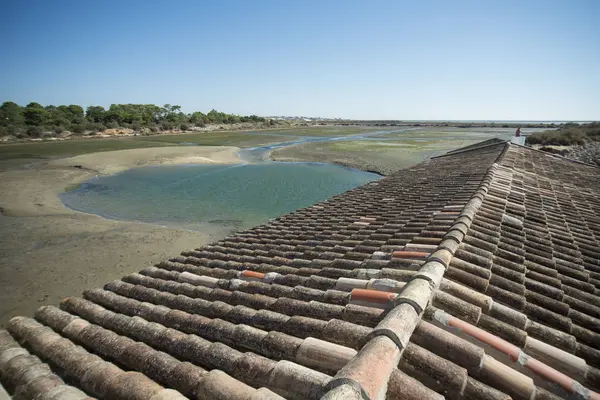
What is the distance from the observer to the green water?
16.0 m

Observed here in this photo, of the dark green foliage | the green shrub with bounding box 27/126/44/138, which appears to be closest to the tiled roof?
the dark green foliage

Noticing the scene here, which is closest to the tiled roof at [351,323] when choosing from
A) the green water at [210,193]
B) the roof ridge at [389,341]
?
the roof ridge at [389,341]

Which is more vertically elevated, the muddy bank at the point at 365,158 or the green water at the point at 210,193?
the muddy bank at the point at 365,158

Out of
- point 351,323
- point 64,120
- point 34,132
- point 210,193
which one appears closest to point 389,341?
point 351,323

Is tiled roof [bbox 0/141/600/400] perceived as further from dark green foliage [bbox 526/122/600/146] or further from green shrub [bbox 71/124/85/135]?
green shrub [bbox 71/124/85/135]

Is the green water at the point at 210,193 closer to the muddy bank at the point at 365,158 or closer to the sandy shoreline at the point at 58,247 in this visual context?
the sandy shoreline at the point at 58,247

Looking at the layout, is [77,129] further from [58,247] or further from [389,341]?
[389,341]

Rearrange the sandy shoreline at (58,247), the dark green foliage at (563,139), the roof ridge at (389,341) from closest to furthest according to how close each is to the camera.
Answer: the roof ridge at (389,341), the sandy shoreline at (58,247), the dark green foliage at (563,139)

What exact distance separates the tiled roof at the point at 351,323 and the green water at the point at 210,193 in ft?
34.6

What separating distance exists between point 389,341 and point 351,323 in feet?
1.39

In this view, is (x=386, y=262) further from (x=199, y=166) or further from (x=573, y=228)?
(x=199, y=166)

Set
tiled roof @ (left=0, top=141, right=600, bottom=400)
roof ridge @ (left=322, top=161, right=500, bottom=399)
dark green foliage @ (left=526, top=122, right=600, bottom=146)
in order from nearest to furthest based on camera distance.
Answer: roof ridge @ (left=322, top=161, right=500, bottom=399) < tiled roof @ (left=0, top=141, right=600, bottom=400) < dark green foliage @ (left=526, top=122, right=600, bottom=146)

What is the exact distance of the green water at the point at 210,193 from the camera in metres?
16.0

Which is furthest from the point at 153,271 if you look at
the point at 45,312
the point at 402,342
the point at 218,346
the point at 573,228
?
the point at 573,228
